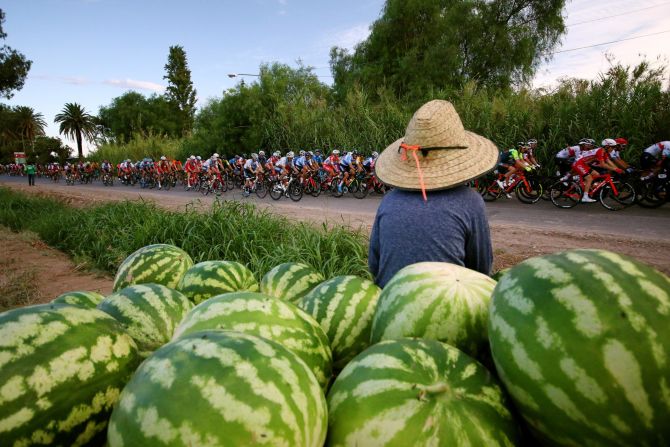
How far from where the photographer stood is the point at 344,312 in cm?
143

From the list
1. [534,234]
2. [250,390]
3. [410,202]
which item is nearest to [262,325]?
[250,390]

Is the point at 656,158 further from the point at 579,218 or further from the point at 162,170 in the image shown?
the point at 162,170

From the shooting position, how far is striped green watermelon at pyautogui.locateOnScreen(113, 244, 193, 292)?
Answer: 2068 mm

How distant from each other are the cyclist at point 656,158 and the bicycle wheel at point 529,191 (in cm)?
271

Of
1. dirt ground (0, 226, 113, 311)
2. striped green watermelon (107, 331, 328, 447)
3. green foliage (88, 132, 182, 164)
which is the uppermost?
green foliage (88, 132, 182, 164)

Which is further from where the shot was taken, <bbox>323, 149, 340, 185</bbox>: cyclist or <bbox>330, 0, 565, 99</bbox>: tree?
<bbox>330, 0, 565, 99</bbox>: tree

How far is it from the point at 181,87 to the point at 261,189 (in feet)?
165

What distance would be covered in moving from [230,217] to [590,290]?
22.4 feet

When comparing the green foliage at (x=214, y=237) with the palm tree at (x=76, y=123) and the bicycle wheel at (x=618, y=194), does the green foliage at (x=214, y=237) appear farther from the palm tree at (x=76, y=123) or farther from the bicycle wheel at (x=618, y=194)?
the palm tree at (x=76, y=123)

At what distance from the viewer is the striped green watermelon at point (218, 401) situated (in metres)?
0.72

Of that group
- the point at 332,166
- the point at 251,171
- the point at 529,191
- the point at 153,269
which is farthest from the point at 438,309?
the point at 251,171

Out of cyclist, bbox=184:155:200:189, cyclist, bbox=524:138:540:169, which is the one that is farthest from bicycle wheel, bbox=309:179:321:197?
cyclist, bbox=184:155:200:189

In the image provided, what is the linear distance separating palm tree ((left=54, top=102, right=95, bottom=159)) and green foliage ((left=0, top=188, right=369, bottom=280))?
2700 inches

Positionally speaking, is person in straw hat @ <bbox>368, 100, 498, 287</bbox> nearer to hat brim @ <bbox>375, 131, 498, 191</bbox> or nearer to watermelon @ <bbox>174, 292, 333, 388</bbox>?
hat brim @ <bbox>375, 131, 498, 191</bbox>
